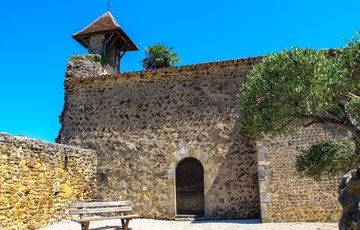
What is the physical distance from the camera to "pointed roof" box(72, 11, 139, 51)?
17.2 metres

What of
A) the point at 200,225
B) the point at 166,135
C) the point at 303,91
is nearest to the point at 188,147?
the point at 166,135

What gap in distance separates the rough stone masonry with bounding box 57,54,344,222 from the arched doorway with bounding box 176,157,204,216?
293 millimetres

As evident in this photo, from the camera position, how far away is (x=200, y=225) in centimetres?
934

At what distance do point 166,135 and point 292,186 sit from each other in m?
4.17

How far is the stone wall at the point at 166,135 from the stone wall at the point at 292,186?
2.21 feet

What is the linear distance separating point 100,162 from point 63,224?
8.70ft

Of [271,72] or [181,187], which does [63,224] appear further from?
[271,72]

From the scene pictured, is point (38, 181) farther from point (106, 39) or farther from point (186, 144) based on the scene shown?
point (106, 39)

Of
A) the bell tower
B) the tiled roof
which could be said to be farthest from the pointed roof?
the tiled roof

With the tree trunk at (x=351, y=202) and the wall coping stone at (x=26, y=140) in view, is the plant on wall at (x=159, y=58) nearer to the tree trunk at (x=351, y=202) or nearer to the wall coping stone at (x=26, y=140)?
the wall coping stone at (x=26, y=140)

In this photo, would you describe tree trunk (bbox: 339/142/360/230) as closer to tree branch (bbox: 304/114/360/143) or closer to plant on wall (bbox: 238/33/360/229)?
plant on wall (bbox: 238/33/360/229)

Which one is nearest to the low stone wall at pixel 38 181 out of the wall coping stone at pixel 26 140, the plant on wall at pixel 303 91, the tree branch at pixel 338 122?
the wall coping stone at pixel 26 140

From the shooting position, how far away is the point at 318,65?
194 inches

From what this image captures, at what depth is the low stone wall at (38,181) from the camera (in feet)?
27.1
